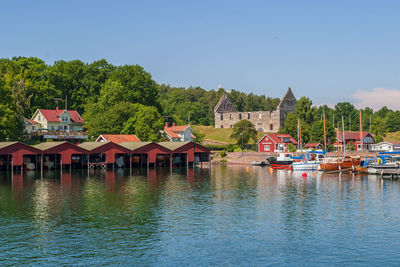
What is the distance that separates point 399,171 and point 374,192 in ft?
71.6

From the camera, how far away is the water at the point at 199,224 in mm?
30219

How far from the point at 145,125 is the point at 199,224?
245 feet

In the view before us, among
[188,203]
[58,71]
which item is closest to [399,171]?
[188,203]

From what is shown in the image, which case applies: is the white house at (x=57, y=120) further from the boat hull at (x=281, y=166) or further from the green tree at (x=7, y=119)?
the boat hull at (x=281, y=166)

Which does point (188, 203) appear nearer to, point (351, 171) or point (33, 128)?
point (351, 171)

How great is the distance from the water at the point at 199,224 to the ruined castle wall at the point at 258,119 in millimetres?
90919

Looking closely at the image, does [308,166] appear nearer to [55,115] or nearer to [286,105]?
[286,105]

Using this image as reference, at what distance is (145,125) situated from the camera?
112 metres

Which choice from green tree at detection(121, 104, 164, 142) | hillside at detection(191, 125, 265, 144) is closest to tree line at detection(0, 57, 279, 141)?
green tree at detection(121, 104, 164, 142)

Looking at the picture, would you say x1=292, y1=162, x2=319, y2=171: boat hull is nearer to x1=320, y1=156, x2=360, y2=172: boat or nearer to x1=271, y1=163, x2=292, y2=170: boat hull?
x1=320, y1=156, x2=360, y2=172: boat

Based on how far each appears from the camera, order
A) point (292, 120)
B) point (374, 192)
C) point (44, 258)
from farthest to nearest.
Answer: point (292, 120) → point (374, 192) → point (44, 258)

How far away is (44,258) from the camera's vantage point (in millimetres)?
29562

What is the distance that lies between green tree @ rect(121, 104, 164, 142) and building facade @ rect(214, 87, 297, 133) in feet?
178

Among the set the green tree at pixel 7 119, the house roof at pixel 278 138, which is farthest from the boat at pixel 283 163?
the green tree at pixel 7 119
